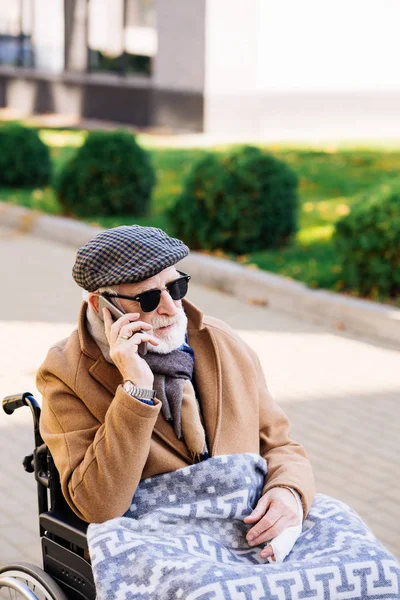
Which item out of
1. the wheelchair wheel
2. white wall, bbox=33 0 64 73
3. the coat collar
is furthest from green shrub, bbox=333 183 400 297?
white wall, bbox=33 0 64 73

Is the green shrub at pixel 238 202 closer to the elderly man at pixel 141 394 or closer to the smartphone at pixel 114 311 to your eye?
the elderly man at pixel 141 394

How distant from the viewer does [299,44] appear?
746 inches

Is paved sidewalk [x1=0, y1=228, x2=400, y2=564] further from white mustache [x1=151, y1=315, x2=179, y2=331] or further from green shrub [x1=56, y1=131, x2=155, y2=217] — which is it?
green shrub [x1=56, y1=131, x2=155, y2=217]

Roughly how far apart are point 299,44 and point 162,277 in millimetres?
16729

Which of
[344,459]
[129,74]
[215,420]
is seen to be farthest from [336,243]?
[129,74]

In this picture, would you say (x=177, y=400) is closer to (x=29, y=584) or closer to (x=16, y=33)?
(x=29, y=584)

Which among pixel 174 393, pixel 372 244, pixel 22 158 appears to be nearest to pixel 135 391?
pixel 174 393

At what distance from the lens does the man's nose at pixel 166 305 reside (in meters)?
2.94

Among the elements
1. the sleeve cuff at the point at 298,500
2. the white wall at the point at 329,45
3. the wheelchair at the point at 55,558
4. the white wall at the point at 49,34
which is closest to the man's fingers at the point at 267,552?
the sleeve cuff at the point at 298,500

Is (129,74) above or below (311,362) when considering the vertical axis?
above

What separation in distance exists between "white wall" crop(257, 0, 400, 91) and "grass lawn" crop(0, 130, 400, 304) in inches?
82.6

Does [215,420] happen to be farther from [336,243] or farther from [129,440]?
[336,243]

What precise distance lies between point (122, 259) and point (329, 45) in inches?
683

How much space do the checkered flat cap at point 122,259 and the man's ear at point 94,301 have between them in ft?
0.09
